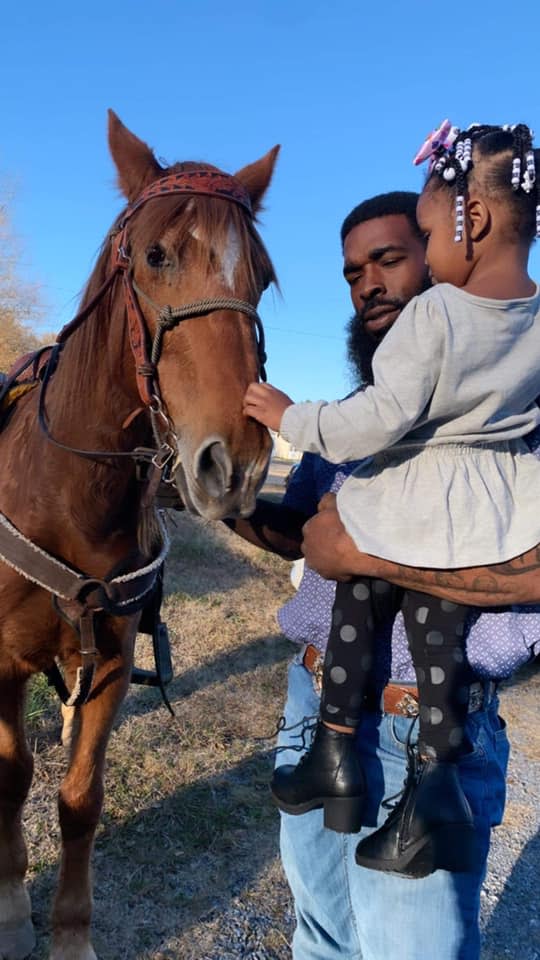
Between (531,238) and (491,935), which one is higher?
(531,238)

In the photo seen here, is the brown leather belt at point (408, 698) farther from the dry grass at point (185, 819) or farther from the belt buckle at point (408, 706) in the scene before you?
the dry grass at point (185, 819)

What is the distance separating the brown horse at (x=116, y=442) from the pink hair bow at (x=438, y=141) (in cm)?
49

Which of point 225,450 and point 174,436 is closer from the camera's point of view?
point 225,450

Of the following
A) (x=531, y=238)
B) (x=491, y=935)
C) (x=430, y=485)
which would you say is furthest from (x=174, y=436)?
(x=491, y=935)

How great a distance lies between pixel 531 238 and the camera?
145 centimetres

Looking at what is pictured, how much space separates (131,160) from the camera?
189cm

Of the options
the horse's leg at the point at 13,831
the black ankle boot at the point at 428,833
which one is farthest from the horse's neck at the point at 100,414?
the black ankle boot at the point at 428,833

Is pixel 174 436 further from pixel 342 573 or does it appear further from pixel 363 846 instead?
pixel 363 846

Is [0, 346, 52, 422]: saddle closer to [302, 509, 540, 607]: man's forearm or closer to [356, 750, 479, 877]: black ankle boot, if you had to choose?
[302, 509, 540, 607]: man's forearm

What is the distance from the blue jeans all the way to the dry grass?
1.15 m

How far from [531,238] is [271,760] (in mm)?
3389

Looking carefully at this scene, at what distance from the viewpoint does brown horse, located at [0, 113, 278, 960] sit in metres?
1.53

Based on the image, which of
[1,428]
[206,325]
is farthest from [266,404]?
[1,428]

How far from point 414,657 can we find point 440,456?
0.46 meters
